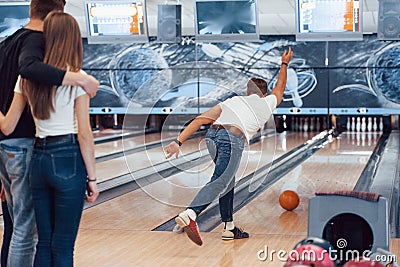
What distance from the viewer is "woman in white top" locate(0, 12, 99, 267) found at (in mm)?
2207

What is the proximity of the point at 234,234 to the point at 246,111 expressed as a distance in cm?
70

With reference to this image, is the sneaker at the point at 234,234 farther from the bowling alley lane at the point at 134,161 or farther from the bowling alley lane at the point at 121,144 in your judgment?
the bowling alley lane at the point at 121,144

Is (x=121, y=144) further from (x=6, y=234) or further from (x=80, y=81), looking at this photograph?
(x=80, y=81)

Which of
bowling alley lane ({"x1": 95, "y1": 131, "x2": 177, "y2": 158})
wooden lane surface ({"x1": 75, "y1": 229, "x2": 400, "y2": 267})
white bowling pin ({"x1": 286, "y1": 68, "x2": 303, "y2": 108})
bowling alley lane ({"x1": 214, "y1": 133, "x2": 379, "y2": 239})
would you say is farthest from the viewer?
white bowling pin ({"x1": 286, "y1": 68, "x2": 303, "y2": 108})

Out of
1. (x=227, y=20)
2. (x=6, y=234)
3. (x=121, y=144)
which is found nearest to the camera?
(x=6, y=234)

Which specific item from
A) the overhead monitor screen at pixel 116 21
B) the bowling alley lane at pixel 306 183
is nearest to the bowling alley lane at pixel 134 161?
the bowling alley lane at pixel 306 183

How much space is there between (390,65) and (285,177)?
189 inches

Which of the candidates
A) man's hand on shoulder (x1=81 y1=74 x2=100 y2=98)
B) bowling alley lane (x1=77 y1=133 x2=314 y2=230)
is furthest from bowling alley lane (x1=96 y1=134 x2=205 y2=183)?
man's hand on shoulder (x1=81 y1=74 x2=100 y2=98)

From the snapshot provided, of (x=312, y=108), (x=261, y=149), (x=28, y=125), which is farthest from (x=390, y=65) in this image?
(x=28, y=125)

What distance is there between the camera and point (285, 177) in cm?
673

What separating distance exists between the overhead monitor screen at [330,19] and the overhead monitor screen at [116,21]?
1564mm

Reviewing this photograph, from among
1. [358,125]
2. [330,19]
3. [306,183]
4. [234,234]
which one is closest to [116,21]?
[330,19]

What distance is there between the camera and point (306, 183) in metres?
6.37

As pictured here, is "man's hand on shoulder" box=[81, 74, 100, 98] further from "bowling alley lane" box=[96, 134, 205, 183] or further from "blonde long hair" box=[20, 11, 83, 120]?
"bowling alley lane" box=[96, 134, 205, 183]
